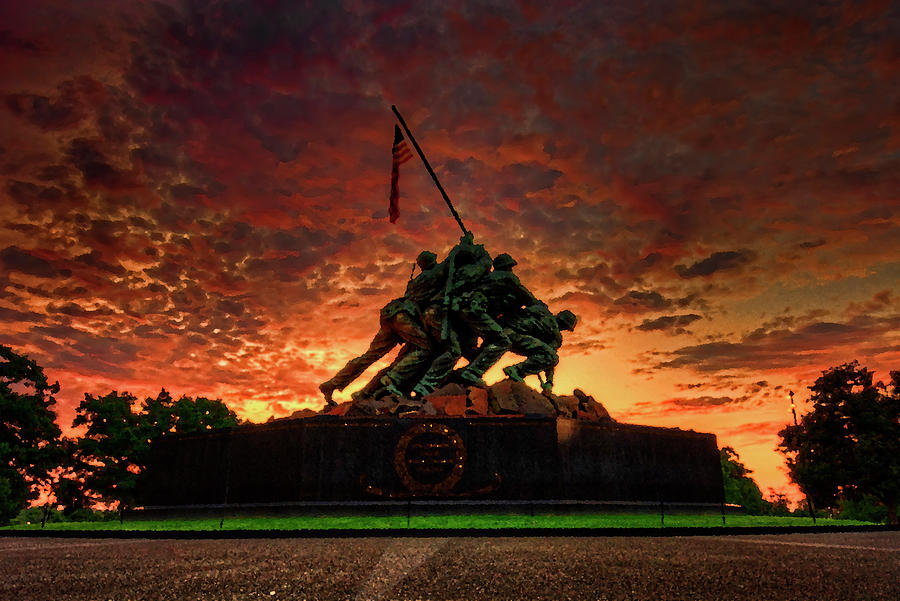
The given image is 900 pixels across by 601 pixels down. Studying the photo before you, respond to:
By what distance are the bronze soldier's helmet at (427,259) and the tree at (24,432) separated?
1970 cm

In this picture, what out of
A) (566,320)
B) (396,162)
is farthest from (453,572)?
(396,162)

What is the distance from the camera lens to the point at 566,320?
17.3 m

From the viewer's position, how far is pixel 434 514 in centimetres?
1115

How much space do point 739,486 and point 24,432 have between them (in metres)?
49.3

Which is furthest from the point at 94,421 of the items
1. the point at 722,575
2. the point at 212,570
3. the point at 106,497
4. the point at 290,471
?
the point at 722,575

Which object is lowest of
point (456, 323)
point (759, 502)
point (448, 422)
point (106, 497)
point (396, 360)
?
point (759, 502)

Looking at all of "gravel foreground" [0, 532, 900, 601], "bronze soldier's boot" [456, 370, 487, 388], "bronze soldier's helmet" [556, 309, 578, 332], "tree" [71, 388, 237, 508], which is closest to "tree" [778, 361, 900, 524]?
"bronze soldier's helmet" [556, 309, 578, 332]

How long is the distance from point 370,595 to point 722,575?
259cm

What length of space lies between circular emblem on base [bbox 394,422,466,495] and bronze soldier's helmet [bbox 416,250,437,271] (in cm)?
584

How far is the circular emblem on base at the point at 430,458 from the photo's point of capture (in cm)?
1161

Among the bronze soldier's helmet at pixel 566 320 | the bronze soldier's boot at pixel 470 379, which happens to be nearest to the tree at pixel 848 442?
the bronze soldier's helmet at pixel 566 320

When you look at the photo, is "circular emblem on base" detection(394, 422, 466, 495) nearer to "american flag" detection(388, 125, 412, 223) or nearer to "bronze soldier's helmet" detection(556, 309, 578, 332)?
"bronze soldier's helmet" detection(556, 309, 578, 332)

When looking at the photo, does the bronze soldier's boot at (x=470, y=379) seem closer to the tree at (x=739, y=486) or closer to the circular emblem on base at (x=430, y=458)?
the circular emblem on base at (x=430, y=458)

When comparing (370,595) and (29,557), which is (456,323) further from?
(370,595)
